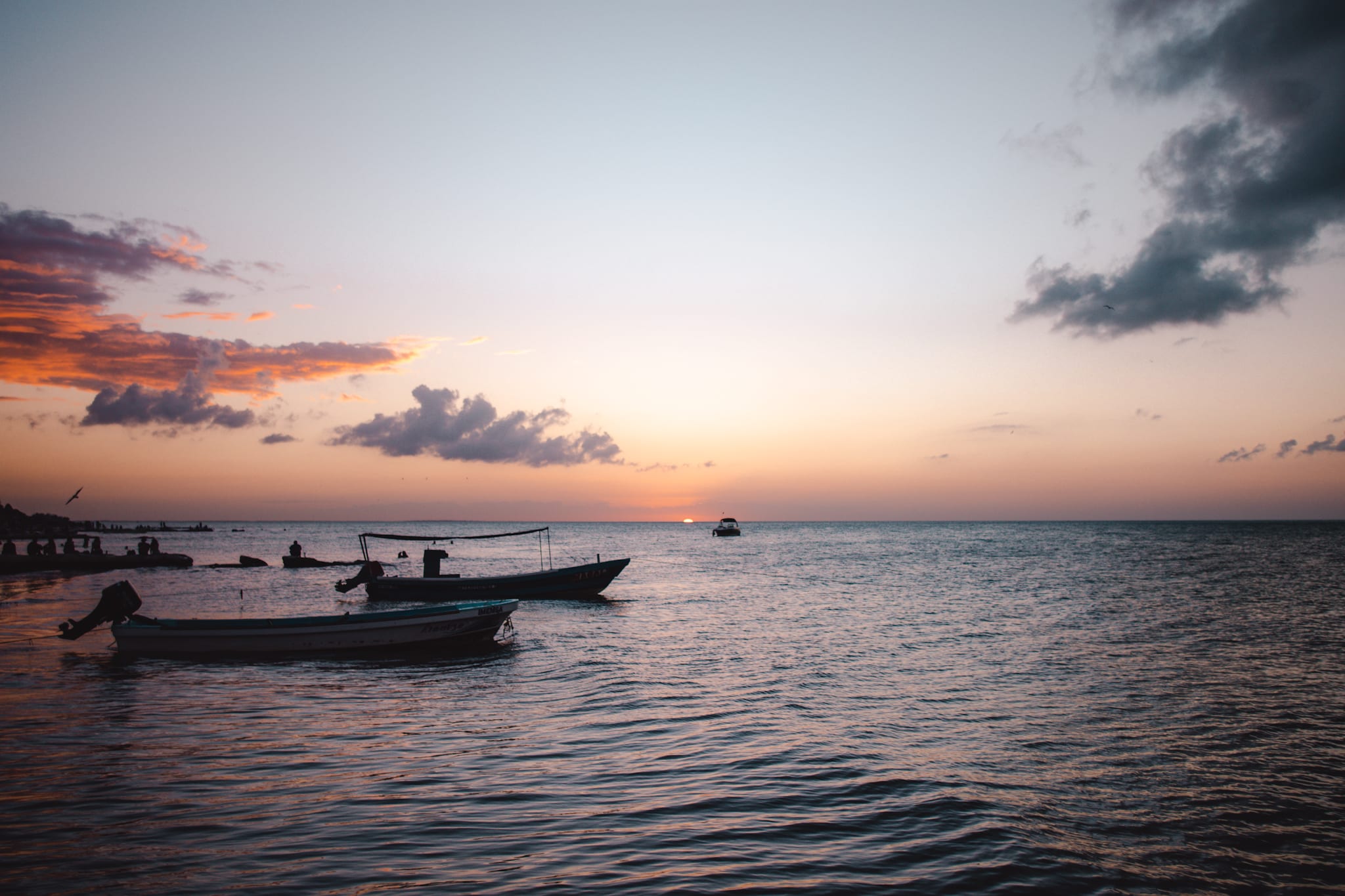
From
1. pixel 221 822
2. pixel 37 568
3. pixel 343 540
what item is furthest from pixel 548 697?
pixel 343 540

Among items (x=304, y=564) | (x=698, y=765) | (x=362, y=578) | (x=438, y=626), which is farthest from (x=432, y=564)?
(x=304, y=564)

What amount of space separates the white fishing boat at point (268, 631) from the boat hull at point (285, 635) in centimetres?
2

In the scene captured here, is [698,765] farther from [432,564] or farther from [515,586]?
[432,564]

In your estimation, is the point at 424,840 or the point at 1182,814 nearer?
the point at 424,840

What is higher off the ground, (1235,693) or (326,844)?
(326,844)

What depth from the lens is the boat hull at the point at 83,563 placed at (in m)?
57.0

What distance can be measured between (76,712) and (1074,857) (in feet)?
64.1

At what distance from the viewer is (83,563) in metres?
61.4

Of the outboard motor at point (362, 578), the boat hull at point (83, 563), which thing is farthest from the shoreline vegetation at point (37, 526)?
the outboard motor at point (362, 578)

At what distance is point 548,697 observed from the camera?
1809cm

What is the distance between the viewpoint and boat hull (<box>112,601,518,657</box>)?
23641mm

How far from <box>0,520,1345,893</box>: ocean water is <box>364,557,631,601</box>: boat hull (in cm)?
1300

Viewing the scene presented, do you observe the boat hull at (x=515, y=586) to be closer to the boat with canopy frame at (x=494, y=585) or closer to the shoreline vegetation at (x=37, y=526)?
the boat with canopy frame at (x=494, y=585)

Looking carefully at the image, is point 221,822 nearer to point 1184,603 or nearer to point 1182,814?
point 1182,814
